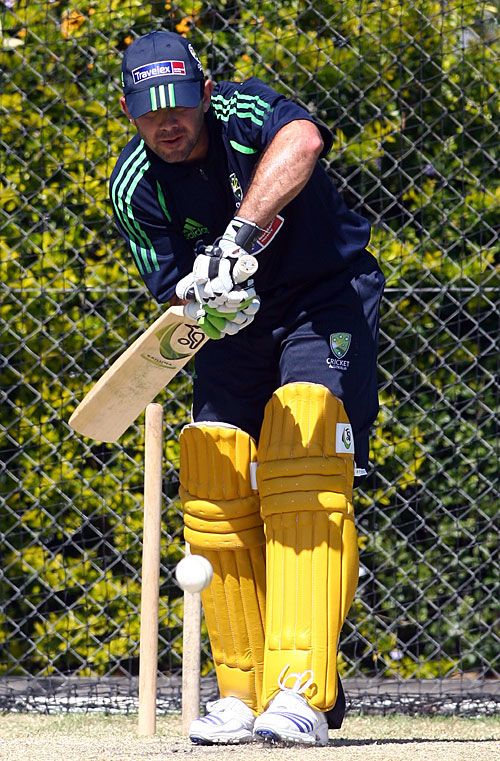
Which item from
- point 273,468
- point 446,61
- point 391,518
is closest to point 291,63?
point 446,61

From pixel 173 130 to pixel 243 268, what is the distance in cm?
47

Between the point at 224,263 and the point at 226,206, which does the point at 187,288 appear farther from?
the point at 226,206

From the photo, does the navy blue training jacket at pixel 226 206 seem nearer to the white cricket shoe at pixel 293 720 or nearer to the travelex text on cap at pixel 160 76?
the travelex text on cap at pixel 160 76

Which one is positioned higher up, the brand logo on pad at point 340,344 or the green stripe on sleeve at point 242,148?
the green stripe on sleeve at point 242,148

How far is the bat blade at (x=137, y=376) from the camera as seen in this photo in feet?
10.5

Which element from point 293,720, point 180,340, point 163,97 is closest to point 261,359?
point 180,340

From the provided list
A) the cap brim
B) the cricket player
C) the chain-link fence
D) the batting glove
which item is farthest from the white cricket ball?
the chain-link fence

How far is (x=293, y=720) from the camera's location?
9.26 feet

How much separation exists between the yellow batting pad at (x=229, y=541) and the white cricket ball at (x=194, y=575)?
0.18m

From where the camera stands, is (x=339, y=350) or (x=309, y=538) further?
(x=339, y=350)

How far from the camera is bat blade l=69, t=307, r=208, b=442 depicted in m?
3.19

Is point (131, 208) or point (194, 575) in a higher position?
point (131, 208)

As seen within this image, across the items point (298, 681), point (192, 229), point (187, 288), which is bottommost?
point (298, 681)

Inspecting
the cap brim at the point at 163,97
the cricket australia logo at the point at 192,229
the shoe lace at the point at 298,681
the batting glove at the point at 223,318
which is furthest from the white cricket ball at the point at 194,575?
the cap brim at the point at 163,97
